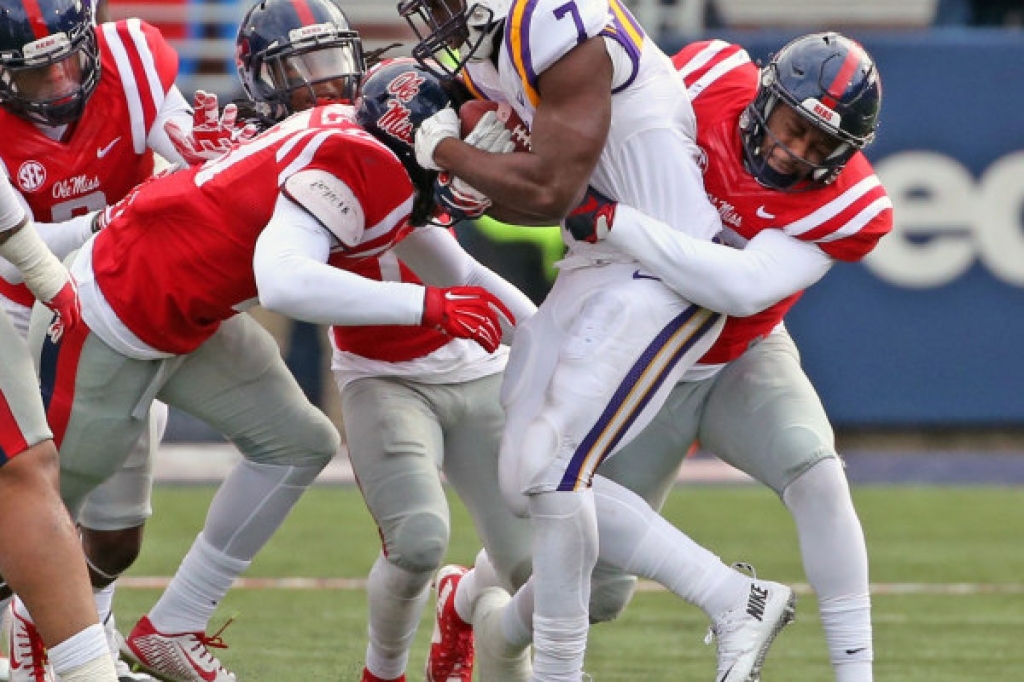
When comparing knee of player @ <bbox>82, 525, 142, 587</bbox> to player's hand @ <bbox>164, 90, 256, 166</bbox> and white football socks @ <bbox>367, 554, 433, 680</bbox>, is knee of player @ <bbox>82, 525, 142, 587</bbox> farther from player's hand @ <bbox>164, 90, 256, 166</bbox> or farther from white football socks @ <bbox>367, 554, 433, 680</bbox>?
player's hand @ <bbox>164, 90, 256, 166</bbox>

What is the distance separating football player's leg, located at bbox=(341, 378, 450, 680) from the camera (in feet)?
14.7

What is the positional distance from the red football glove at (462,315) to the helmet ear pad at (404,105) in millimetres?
322

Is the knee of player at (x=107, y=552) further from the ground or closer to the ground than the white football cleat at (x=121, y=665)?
further from the ground

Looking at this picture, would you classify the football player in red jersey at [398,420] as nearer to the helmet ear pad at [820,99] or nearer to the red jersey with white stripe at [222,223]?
the red jersey with white stripe at [222,223]

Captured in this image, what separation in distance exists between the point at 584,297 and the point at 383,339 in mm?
718

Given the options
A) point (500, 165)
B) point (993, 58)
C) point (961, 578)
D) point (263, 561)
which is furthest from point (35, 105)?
point (993, 58)

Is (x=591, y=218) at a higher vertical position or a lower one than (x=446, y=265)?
higher

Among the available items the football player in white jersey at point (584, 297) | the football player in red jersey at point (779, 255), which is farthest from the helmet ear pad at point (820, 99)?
the football player in white jersey at point (584, 297)

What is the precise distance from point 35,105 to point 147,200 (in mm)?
482

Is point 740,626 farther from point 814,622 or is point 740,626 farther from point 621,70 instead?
point 814,622

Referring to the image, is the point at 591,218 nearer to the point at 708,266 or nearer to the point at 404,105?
the point at 708,266

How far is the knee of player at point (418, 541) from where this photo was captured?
4.47m

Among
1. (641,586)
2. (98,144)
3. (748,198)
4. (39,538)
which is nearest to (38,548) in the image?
(39,538)

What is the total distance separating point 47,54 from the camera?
14.6ft
